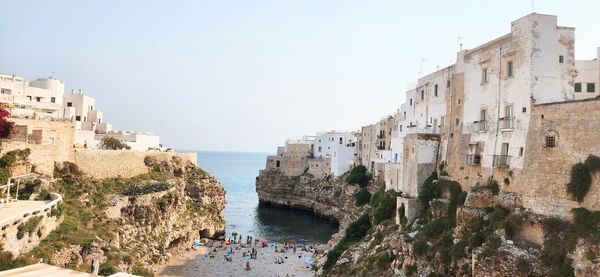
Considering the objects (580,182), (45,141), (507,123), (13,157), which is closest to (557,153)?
(580,182)

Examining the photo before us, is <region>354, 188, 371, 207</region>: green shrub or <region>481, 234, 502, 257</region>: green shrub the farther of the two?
<region>354, 188, 371, 207</region>: green shrub

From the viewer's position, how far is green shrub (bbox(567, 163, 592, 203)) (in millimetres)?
20344

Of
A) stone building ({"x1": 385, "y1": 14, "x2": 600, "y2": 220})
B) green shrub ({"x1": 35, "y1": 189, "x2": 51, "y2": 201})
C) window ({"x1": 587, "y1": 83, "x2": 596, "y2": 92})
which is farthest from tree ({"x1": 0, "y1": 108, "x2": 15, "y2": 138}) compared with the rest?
window ({"x1": 587, "y1": 83, "x2": 596, "y2": 92})

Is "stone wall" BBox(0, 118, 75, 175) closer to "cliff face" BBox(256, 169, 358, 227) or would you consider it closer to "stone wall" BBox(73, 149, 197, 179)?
"stone wall" BBox(73, 149, 197, 179)

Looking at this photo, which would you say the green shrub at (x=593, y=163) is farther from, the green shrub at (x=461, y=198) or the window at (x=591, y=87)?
the green shrub at (x=461, y=198)

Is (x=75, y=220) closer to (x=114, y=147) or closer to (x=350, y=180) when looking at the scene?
(x=114, y=147)

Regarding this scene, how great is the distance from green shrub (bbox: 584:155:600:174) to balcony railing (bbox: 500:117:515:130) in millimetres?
5187

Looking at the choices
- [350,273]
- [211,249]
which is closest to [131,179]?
[211,249]

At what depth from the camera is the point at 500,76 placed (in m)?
26.5

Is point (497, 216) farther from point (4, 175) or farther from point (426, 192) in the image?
point (4, 175)

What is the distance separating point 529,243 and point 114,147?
40.2 m

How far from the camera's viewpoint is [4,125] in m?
33.9

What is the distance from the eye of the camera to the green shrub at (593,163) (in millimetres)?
20023

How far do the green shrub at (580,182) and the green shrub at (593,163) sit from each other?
0.52 ft
